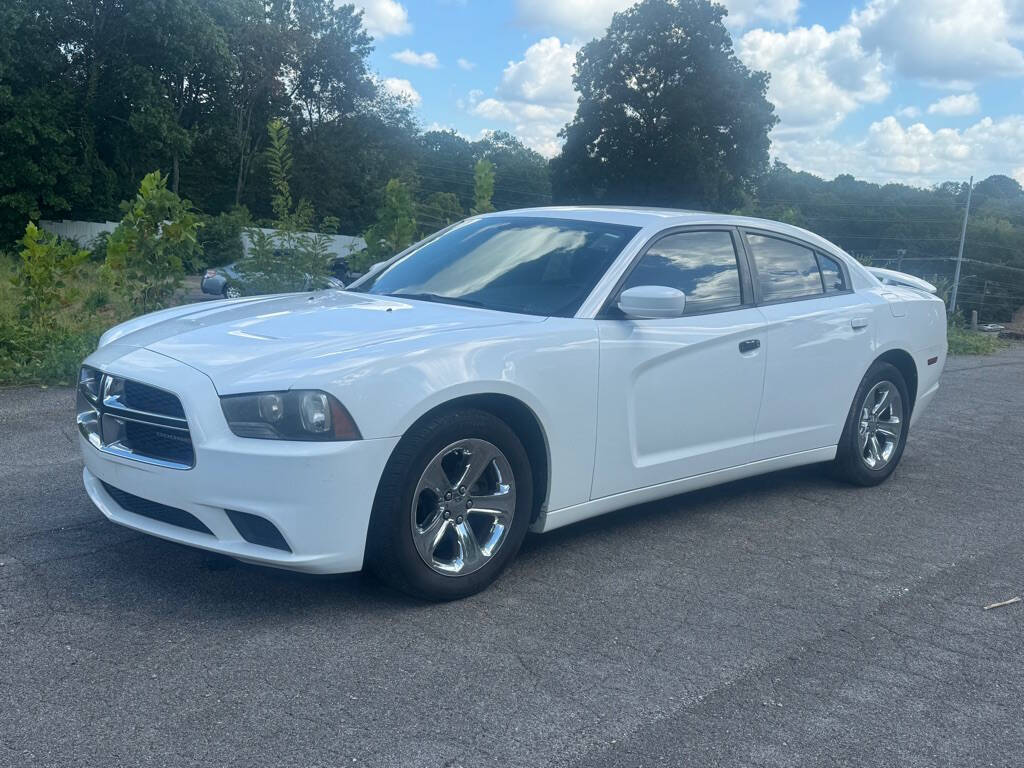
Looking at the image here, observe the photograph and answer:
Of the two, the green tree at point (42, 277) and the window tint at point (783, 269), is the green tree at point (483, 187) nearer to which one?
the green tree at point (42, 277)

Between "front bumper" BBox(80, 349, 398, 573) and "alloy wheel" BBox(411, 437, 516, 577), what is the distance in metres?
0.27

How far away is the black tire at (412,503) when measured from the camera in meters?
3.90

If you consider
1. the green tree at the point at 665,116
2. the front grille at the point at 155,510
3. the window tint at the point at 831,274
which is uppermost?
the green tree at the point at 665,116

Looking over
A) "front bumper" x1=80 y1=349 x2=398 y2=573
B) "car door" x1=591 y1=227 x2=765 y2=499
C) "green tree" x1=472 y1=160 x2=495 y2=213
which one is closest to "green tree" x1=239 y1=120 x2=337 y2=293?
"green tree" x1=472 y1=160 x2=495 y2=213

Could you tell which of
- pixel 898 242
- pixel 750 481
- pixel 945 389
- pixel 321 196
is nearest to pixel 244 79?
pixel 321 196

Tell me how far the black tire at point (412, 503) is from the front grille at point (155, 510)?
62 centimetres

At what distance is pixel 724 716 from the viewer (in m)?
3.35

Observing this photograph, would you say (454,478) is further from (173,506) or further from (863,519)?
(863,519)

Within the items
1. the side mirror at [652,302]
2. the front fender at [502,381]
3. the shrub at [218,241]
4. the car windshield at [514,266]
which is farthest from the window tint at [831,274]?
the shrub at [218,241]

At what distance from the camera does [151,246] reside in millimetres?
10906

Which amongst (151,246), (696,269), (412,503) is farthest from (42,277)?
(412,503)

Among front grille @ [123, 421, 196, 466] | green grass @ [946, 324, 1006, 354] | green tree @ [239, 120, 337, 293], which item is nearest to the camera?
front grille @ [123, 421, 196, 466]

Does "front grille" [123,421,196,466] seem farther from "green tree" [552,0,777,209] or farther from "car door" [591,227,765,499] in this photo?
"green tree" [552,0,777,209]

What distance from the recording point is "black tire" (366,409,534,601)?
3.90 metres
